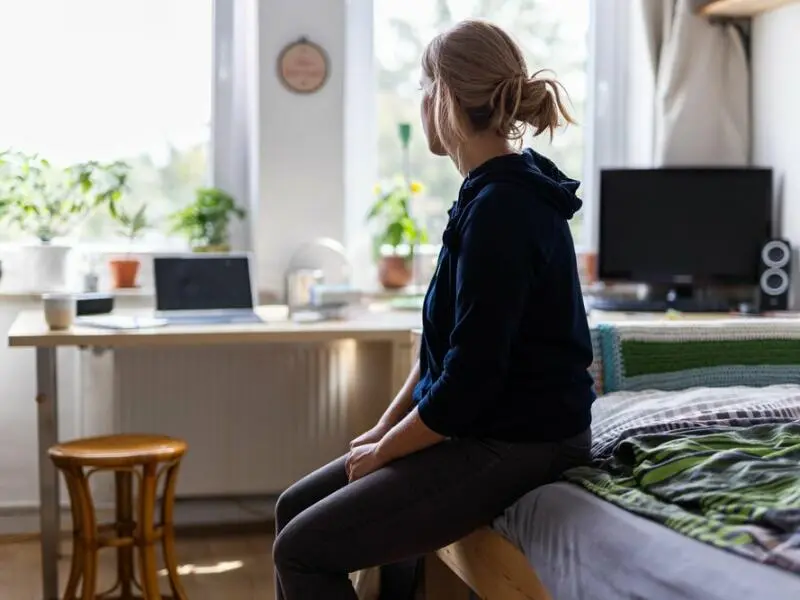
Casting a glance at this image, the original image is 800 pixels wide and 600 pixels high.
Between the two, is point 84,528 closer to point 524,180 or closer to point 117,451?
point 117,451

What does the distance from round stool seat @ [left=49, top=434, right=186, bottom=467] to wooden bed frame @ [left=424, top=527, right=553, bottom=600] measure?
2.37 ft

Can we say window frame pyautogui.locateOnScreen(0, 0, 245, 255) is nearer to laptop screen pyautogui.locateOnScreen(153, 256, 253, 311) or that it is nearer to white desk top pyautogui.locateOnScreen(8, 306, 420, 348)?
laptop screen pyautogui.locateOnScreen(153, 256, 253, 311)

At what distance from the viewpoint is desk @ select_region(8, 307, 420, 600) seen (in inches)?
109

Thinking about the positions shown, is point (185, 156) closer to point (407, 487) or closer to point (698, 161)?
point (698, 161)

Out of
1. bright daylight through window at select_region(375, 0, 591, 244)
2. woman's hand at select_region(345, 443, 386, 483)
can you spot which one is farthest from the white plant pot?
woman's hand at select_region(345, 443, 386, 483)

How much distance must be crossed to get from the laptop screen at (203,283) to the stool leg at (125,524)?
0.57 metres

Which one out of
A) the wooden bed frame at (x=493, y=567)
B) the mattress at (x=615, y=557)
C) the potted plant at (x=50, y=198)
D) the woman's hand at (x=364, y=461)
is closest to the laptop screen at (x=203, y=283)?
the potted plant at (x=50, y=198)

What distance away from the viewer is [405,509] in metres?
1.84

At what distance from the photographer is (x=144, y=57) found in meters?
3.67

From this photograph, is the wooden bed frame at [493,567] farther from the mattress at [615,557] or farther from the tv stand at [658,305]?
the tv stand at [658,305]

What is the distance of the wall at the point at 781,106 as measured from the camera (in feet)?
11.6

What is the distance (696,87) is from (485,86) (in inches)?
79.8

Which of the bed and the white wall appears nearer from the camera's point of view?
the bed

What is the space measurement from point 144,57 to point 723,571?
278cm
